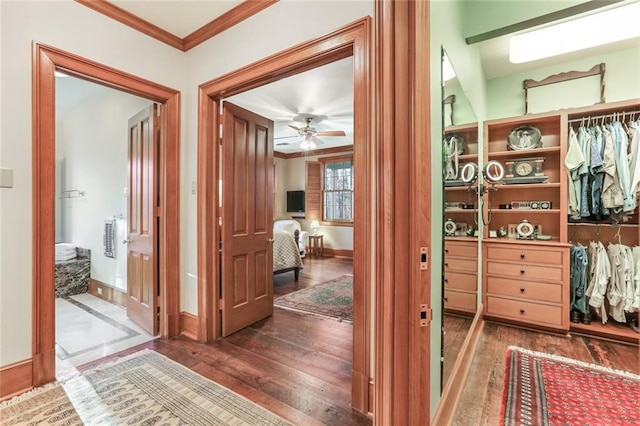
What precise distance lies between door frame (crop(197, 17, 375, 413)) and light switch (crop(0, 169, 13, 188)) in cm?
116

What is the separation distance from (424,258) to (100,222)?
14.5 feet

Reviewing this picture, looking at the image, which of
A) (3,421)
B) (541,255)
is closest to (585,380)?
(541,255)

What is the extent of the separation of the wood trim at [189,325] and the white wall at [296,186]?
4.86 metres

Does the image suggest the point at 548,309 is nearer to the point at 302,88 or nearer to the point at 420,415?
the point at 420,415

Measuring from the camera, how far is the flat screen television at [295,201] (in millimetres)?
7844

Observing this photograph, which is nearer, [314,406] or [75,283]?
[314,406]

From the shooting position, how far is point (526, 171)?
119 inches

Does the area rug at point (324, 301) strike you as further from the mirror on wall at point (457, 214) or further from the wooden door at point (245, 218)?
the mirror on wall at point (457, 214)

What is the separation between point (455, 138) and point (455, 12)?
0.83 meters

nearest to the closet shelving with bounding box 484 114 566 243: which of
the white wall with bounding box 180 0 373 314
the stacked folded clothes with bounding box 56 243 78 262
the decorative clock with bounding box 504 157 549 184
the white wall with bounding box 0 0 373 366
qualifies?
the decorative clock with bounding box 504 157 549 184

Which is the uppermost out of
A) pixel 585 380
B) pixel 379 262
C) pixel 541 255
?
pixel 379 262

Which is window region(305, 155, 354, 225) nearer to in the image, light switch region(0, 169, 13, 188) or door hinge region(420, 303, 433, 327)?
light switch region(0, 169, 13, 188)

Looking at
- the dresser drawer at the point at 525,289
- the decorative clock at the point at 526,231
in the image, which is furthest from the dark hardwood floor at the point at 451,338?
the decorative clock at the point at 526,231

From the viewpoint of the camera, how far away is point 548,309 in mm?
2730
